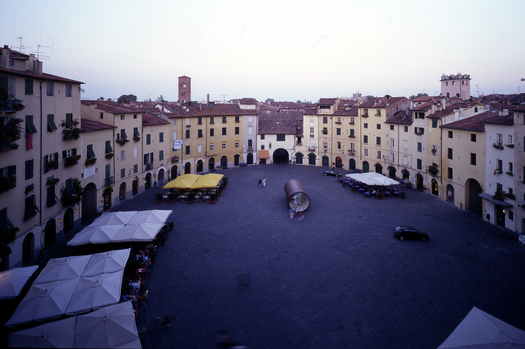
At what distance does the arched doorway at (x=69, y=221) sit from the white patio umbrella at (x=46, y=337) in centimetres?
1831

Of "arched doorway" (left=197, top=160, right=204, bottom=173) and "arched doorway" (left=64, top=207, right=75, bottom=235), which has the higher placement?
"arched doorway" (left=197, top=160, right=204, bottom=173)

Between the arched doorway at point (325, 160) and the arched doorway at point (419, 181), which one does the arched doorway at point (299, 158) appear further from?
the arched doorway at point (419, 181)

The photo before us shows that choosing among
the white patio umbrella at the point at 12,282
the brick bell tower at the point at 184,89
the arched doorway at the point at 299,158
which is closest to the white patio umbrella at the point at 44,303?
the white patio umbrella at the point at 12,282

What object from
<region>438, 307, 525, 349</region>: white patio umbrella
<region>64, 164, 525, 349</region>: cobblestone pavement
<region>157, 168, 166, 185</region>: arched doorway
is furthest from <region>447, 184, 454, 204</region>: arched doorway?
<region>157, 168, 166, 185</region>: arched doorway

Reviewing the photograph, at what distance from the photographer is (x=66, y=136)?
26.8 meters

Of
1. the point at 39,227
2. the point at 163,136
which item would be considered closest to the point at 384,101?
the point at 163,136

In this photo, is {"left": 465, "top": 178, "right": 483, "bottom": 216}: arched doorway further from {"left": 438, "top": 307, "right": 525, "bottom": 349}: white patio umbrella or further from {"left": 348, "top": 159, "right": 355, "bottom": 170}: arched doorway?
{"left": 438, "top": 307, "right": 525, "bottom": 349}: white patio umbrella

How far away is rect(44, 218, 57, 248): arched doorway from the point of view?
981 inches

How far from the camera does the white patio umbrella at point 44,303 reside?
13.6 meters

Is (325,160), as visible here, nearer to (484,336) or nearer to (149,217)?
(149,217)

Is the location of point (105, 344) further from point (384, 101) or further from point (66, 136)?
point (384, 101)

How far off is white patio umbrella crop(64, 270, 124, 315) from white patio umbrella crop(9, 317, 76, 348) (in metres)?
2.07

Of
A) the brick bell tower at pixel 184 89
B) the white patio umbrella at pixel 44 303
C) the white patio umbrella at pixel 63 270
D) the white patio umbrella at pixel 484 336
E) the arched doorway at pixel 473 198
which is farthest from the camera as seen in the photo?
the brick bell tower at pixel 184 89

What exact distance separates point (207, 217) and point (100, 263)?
15.2m
